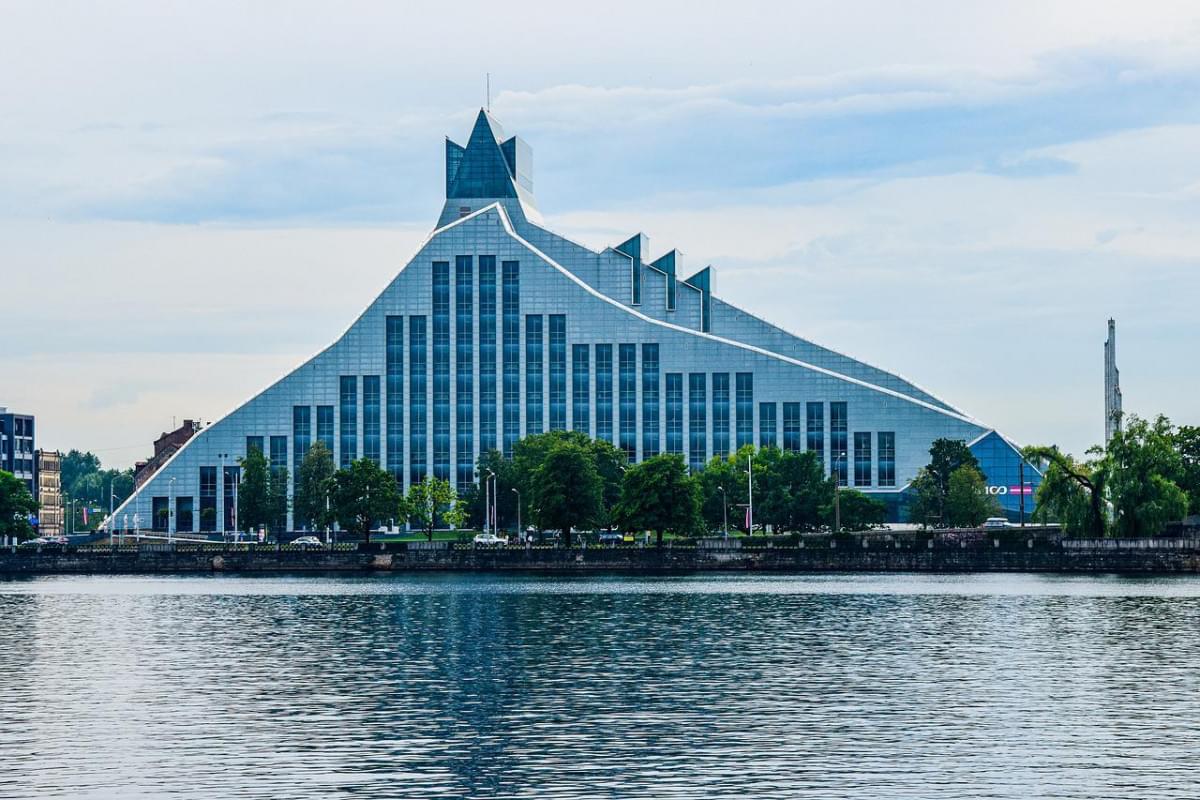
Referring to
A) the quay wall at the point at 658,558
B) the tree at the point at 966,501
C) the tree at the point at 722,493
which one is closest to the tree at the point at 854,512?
the tree at the point at 966,501

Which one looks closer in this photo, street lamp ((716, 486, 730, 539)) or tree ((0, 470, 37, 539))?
street lamp ((716, 486, 730, 539))

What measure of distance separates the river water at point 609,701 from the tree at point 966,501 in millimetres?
84446

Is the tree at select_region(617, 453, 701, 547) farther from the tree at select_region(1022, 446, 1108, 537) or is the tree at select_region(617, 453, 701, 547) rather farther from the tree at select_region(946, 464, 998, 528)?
the tree at select_region(946, 464, 998, 528)

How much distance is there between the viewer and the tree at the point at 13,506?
170750mm

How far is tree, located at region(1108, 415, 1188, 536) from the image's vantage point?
129 meters

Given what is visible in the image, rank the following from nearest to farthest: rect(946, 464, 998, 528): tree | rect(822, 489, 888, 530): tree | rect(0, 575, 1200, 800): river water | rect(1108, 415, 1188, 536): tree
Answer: rect(0, 575, 1200, 800): river water < rect(1108, 415, 1188, 536): tree < rect(822, 489, 888, 530): tree < rect(946, 464, 998, 528): tree

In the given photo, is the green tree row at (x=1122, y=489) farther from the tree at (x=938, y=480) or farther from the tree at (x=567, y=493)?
the tree at (x=938, y=480)

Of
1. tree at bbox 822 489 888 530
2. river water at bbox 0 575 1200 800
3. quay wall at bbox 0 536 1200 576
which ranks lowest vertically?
river water at bbox 0 575 1200 800

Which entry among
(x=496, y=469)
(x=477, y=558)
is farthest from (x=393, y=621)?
(x=496, y=469)

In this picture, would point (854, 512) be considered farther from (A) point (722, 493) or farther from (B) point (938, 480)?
(B) point (938, 480)

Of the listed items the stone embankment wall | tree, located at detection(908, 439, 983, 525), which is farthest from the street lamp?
tree, located at detection(908, 439, 983, 525)

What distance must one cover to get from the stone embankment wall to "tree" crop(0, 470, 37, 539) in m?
6.40

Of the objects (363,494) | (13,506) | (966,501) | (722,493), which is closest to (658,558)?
(722,493)

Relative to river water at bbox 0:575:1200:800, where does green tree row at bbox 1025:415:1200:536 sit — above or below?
above
